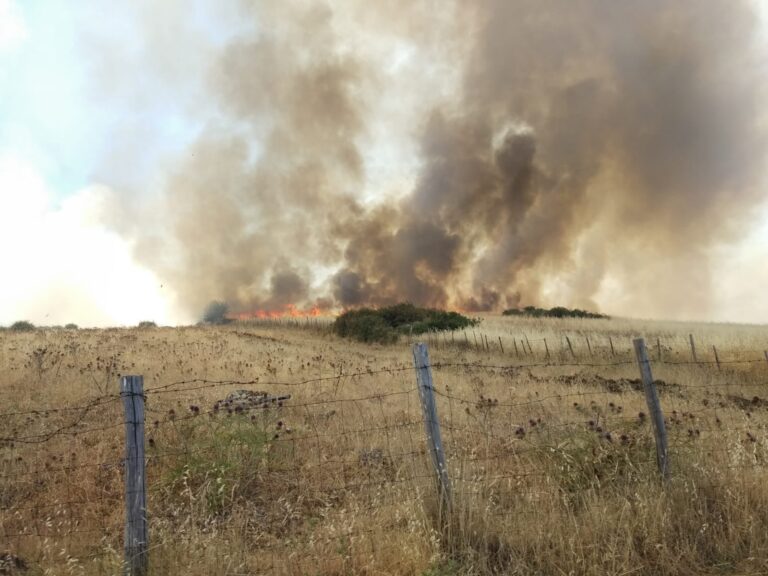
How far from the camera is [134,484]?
409 centimetres

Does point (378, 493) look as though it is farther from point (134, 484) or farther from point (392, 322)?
point (392, 322)

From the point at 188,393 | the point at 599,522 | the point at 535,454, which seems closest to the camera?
the point at 599,522

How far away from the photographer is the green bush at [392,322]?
3712cm

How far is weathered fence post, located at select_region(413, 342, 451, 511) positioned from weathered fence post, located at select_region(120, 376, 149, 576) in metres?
2.33

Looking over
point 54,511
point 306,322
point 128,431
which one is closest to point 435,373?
point 54,511

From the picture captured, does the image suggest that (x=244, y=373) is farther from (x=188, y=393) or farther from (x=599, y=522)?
(x=599, y=522)

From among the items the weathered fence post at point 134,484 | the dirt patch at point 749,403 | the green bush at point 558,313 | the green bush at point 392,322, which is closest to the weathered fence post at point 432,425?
the weathered fence post at point 134,484

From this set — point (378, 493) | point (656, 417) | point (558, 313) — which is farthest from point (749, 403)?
point (558, 313)

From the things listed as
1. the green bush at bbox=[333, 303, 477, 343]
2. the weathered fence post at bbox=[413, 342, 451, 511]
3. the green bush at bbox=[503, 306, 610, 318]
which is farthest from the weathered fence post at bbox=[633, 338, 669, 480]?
the green bush at bbox=[503, 306, 610, 318]

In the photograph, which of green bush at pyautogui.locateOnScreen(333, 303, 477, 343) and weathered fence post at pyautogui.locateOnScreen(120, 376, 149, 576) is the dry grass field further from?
green bush at pyautogui.locateOnScreen(333, 303, 477, 343)

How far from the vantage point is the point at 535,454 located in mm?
5973

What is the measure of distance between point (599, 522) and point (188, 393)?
9480mm

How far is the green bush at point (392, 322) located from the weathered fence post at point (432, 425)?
1216 inches

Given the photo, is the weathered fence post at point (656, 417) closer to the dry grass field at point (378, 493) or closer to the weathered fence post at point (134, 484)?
the dry grass field at point (378, 493)
